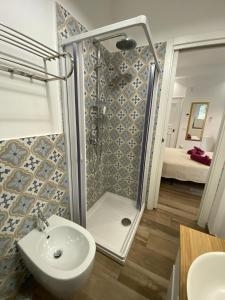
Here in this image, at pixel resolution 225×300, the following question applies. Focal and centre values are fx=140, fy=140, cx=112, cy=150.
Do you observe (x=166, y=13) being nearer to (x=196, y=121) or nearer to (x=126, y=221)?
(x=126, y=221)

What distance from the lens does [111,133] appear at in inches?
82.2

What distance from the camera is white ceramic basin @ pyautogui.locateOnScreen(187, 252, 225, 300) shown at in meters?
0.55

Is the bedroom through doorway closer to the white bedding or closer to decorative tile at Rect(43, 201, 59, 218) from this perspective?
the white bedding

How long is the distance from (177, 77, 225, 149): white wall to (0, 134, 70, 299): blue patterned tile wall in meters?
4.50

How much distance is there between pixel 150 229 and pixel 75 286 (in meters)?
1.17

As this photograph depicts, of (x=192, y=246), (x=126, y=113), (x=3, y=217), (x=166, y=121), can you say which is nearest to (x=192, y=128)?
(x=166, y=121)

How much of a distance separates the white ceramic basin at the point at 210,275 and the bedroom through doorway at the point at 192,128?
161cm


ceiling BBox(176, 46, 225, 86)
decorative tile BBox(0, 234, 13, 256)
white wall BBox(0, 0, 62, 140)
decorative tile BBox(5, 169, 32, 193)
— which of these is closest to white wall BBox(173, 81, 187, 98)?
ceiling BBox(176, 46, 225, 86)

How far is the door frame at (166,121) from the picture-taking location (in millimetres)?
1432

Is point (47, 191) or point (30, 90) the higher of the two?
point (30, 90)

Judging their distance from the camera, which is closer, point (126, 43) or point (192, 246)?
point (192, 246)

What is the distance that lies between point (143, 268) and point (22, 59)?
75.9 inches

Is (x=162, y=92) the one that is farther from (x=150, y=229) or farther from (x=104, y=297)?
(x=104, y=297)

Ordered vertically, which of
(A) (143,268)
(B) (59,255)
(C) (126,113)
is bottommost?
(A) (143,268)
